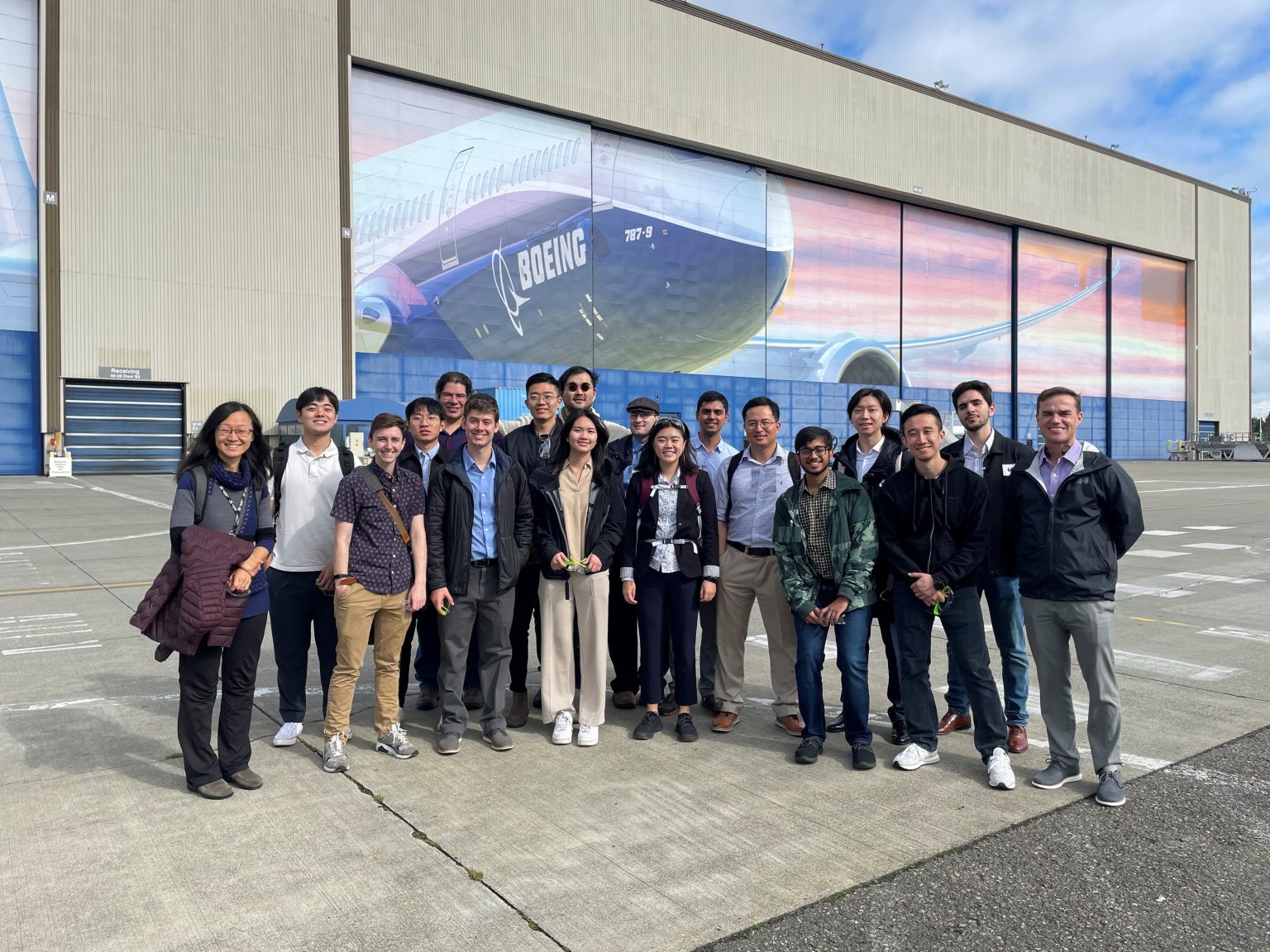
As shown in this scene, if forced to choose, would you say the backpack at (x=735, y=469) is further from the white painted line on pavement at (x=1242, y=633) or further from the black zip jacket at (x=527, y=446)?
the white painted line on pavement at (x=1242, y=633)

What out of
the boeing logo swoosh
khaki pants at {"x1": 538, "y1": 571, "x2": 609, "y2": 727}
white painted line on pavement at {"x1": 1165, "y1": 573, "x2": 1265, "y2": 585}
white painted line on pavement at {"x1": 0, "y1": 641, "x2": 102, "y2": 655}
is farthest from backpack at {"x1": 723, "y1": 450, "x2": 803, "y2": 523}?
the boeing logo swoosh

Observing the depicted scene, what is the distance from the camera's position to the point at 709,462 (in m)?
5.57

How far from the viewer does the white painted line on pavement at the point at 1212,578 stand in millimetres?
10266

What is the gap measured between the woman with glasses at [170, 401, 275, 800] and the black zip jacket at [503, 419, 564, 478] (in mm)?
1517

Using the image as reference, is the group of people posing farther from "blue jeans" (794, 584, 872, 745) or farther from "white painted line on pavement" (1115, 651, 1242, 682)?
"white painted line on pavement" (1115, 651, 1242, 682)

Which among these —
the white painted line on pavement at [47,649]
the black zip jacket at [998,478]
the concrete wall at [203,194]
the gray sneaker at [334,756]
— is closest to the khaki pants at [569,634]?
the gray sneaker at [334,756]

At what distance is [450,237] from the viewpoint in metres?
35.7

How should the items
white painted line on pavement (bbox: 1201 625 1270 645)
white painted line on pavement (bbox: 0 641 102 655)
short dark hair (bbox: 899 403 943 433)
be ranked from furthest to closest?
white painted line on pavement (bbox: 1201 625 1270 645) < white painted line on pavement (bbox: 0 641 102 655) < short dark hair (bbox: 899 403 943 433)

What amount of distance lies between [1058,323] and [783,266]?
2290cm

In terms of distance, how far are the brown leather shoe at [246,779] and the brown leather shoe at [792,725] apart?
277cm

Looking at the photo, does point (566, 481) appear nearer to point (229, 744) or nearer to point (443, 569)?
point (443, 569)

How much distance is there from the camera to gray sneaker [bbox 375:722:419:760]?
4.54 meters

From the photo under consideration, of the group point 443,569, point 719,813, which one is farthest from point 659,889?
point 443,569

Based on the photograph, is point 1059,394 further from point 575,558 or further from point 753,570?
point 575,558
